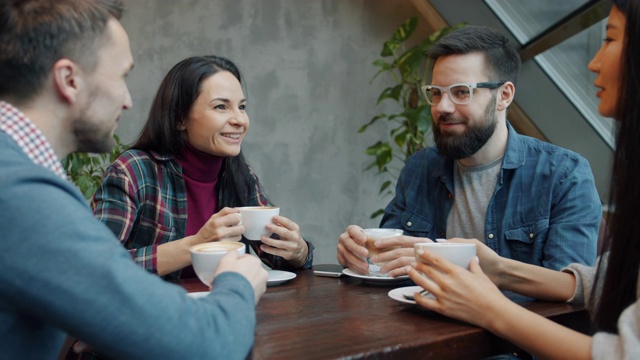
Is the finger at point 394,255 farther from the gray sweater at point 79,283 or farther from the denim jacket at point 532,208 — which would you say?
the gray sweater at point 79,283

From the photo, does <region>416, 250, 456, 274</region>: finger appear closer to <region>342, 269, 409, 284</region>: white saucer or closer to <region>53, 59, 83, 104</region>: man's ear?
<region>342, 269, 409, 284</region>: white saucer

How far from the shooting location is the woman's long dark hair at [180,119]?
228 centimetres

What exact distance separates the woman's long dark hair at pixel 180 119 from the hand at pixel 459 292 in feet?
3.56

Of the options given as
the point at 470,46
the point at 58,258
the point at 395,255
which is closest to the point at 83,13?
the point at 58,258

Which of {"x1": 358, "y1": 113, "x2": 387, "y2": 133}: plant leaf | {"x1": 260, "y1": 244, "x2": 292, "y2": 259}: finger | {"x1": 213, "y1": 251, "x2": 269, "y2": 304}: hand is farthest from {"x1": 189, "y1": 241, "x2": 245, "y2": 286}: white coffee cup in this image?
Result: {"x1": 358, "y1": 113, "x2": 387, "y2": 133}: plant leaf

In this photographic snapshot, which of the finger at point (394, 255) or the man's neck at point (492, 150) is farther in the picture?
the man's neck at point (492, 150)

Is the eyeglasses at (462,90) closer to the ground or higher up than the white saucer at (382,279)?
higher up

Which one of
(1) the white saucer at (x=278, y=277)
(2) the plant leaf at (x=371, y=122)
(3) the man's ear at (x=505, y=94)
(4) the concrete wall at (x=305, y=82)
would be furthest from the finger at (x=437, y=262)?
(4) the concrete wall at (x=305, y=82)

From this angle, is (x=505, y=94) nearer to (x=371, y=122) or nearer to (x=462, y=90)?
(x=462, y=90)

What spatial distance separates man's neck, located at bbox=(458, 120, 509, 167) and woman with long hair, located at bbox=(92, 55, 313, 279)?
25.5 inches

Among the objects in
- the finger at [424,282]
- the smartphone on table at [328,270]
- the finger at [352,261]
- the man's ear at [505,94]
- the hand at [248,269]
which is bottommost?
the smartphone on table at [328,270]

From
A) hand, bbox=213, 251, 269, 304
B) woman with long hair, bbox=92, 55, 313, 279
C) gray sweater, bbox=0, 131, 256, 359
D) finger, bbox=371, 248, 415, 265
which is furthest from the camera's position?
woman with long hair, bbox=92, 55, 313, 279

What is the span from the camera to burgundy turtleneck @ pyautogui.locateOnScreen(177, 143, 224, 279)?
2.25 m

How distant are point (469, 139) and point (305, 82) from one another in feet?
9.53
